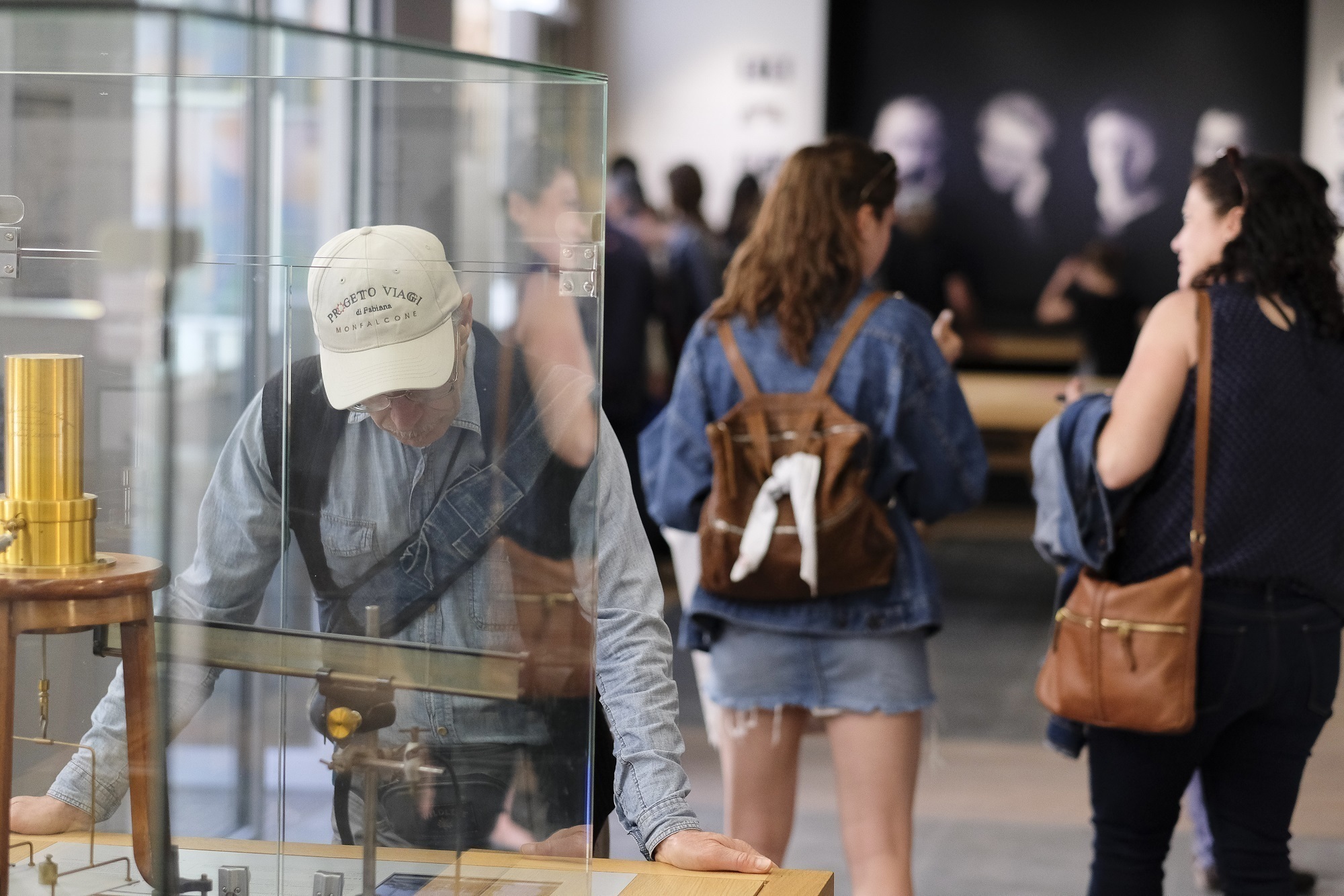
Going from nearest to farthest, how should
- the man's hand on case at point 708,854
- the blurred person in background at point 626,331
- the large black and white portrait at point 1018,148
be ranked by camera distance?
the man's hand on case at point 708,854, the blurred person in background at point 626,331, the large black and white portrait at point 1018,148

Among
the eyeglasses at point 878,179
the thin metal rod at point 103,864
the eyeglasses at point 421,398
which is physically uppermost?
the eyeglasses at point 878,179

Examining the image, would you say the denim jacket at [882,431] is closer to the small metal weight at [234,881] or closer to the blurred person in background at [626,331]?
the small metal weight at [234,881]

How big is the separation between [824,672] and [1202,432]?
26.3 inches

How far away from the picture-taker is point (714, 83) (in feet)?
32.8

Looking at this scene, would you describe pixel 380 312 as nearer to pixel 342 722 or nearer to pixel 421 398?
pixel 421 398

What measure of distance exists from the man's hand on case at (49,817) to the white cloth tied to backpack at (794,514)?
142cm

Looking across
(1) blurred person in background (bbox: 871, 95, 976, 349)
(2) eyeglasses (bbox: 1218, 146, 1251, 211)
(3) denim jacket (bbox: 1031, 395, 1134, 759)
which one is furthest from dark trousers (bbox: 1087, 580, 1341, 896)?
(1) blurred person in background (bbox: 871, 95, 976, 349)

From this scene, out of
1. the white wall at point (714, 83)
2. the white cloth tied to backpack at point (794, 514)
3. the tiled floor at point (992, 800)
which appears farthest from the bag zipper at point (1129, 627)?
the white wall at point (714, 83)

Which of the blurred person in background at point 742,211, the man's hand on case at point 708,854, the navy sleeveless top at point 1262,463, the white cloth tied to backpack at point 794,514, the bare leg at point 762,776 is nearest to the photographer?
Result: the man's hand on case at point 708,854

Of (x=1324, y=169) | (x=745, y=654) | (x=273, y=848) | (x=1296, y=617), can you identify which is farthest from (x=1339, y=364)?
(x=1324, y=169)

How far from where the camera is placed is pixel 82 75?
998 mm

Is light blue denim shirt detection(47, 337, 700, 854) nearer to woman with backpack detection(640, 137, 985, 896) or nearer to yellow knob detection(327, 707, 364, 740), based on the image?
yellow knob detection(327, 707, 364, 740)

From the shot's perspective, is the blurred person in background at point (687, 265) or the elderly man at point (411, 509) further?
the blurred person in background at point (687, 265)

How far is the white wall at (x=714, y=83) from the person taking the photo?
9.90m
